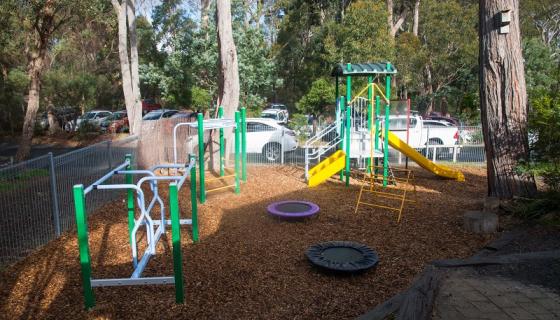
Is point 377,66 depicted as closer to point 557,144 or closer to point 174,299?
point 557,144

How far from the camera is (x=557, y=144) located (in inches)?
254

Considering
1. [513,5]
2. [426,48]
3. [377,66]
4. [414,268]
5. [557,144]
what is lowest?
[414,268]

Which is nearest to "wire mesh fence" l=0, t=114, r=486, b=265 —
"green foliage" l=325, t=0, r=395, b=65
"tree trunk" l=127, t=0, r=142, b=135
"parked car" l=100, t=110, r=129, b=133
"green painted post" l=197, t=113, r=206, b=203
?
"green painted post" l=197, t=113, r=206, b=203

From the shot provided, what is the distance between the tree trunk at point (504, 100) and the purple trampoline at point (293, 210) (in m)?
3.21

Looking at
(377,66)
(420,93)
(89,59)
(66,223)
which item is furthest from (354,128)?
(89,59)

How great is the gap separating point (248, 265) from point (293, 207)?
2226 millimetres

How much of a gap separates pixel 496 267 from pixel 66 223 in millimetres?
6076

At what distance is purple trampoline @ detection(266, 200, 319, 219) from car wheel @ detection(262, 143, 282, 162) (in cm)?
592

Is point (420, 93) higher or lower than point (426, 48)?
lower

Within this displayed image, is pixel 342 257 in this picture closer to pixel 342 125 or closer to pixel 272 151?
pixel 342 125

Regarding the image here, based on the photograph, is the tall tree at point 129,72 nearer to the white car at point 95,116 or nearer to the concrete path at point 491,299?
the white car at point 95,116

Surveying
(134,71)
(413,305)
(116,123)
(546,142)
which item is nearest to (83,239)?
(413,305)

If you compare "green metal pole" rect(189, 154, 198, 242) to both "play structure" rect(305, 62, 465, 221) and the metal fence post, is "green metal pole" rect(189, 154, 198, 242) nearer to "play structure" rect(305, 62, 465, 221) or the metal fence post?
the metal fence post

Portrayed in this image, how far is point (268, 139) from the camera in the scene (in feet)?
44.1
